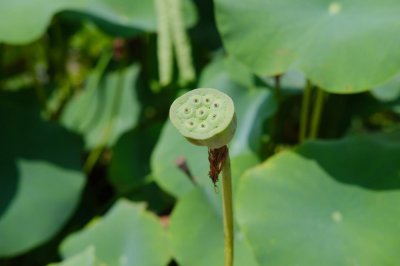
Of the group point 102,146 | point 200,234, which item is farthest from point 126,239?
point 102,146

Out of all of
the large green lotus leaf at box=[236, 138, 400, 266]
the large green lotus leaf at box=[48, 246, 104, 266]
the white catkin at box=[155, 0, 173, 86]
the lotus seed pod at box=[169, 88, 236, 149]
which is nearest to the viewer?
the lotus seed pod at box=[169, 88, 236, 149]

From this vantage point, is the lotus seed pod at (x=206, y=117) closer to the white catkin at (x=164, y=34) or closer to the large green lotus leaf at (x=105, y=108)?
the white catkin at (x=164, y=34)

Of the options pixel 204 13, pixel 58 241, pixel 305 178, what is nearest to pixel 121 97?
pixel 204 13

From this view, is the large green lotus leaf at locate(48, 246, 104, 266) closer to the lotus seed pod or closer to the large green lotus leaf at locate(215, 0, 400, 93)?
the lotus seed pod

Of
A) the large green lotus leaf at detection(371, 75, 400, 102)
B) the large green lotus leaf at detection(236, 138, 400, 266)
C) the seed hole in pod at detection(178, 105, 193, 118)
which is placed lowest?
the large green lotus leaf at detection(371, 75, 400, 102)

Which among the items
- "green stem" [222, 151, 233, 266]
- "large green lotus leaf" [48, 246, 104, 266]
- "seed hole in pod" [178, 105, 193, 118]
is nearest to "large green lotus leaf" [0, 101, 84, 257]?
"large green lotus leaf" [48, 246, 104, 266]

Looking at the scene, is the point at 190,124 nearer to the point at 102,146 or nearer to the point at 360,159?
the point at 360,159

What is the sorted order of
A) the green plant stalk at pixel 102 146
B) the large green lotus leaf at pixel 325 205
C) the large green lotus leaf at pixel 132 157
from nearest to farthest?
1. the large green lotus leaf at pixel 325 205
2. the large green lotus leaf at pixel 132 157
3. the green plant stalk at pixel 102 146

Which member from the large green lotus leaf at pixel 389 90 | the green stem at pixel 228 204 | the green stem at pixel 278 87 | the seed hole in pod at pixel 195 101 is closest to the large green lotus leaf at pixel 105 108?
the green stem at pixel 278 87

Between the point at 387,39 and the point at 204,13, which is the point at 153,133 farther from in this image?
the point at 387,39
